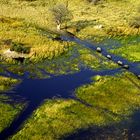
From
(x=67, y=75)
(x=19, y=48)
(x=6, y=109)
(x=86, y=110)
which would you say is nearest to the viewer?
(x=6, y=109)

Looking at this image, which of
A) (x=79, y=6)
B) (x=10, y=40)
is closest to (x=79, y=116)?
(x=10, y=40)

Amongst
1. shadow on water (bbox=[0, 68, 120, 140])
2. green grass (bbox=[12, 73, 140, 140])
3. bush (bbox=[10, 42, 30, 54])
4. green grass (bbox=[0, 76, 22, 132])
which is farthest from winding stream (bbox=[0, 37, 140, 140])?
bush (bbox=[10, 42, 30, 54])

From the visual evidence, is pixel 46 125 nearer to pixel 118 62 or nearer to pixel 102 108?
pixel 102 108

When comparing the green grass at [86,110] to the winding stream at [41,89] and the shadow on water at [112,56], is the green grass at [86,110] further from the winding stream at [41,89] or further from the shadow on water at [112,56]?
the shadow on water at [112,56]

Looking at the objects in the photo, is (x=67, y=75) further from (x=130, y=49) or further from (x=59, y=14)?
(x=59, y=14)

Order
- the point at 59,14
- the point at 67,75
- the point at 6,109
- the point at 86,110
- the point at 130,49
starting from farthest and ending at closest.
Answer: the point at 59,14
the point at 130,49
the point at 67,75
the point at 86,110
the point at 6,109

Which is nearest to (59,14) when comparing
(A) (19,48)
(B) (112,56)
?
(B) (112,56)

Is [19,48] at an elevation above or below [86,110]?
above
